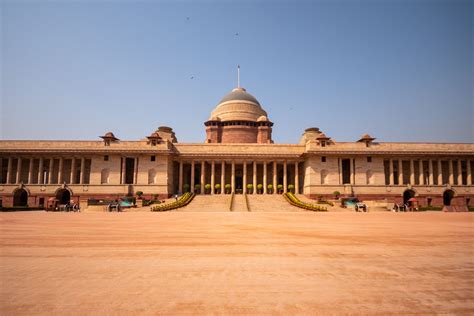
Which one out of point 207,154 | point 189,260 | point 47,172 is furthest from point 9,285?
point 47,172

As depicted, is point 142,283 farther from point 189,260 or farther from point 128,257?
point 128,257

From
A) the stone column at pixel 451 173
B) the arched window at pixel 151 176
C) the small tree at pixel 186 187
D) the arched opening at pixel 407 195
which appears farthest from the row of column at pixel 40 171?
the stone column at pixel 451 173

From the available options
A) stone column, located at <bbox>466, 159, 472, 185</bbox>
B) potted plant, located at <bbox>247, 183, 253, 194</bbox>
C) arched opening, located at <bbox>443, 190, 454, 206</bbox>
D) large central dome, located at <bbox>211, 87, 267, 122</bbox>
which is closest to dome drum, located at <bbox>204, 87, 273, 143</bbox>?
large central dome, located at <bbox>211, 87, 267, 122</bbox>

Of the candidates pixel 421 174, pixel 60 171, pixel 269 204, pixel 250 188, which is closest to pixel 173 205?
pixel 269 204

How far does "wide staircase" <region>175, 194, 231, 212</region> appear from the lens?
37.2 meters

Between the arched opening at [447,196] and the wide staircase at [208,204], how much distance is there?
36275mm

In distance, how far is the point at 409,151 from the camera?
49.2 m

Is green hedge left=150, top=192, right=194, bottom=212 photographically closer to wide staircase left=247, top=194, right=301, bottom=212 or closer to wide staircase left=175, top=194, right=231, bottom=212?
wide staircase left=175, top=194, right=231, bottom=212

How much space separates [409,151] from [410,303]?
51687 mm

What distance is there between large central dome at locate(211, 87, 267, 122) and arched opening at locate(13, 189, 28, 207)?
123 feet

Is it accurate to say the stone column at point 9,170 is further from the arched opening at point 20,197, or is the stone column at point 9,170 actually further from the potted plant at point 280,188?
the potted plant at point 280,188

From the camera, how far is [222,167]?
51219 millimetres

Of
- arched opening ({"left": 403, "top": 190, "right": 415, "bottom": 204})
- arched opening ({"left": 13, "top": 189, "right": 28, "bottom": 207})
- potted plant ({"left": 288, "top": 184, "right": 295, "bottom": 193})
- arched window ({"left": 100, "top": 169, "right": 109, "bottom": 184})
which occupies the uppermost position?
arched window ({"left": 100, "top": 169, "right": 109, "bottom": 184})

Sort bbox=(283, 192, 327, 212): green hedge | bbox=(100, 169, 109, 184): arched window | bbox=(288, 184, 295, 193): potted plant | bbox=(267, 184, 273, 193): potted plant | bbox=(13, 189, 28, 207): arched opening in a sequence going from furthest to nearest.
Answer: bbox=(288, 184, 295, 193): potted plant, bbox=(267, 184, 273, 193): potted plant, bbox=(100, 169, 109, 184): arched window, bbox=(13, 189, 28, 207): arched opening, bbox=(283, 192, 327, 212): green hedge
